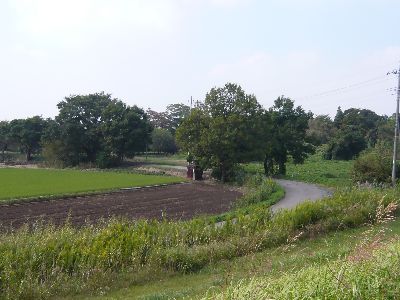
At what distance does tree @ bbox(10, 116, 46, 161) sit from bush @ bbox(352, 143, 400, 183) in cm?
5539

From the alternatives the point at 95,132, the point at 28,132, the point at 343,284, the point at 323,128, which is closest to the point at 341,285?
the point at 343,284

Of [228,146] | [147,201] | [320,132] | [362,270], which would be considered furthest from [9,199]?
[320,132]

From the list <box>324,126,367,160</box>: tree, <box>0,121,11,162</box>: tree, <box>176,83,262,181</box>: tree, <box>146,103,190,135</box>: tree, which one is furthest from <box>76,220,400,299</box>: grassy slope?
<box>146,103,190,135</box>: tree

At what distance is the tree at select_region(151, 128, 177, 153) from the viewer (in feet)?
276

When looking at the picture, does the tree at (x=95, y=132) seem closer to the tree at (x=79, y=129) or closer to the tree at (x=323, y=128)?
the tree at (x=79, y=129)

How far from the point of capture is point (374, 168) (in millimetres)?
33375

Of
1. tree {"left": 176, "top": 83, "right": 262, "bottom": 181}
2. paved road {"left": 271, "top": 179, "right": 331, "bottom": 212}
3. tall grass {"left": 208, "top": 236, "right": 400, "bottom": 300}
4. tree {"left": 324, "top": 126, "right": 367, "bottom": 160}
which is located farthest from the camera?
tree {"left": 324, "top": 126, "right": 367, "bottom": 160}

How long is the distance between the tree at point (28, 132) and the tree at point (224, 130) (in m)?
39.6

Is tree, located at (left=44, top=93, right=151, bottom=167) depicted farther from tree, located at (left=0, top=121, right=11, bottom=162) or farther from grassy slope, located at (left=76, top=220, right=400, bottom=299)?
grassy slope, located at (left=76, top=220, right=400, bottom=299)

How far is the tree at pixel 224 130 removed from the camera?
40.1 metres

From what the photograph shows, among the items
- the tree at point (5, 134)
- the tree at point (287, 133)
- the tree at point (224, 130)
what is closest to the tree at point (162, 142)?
the tree at point (5, 134)

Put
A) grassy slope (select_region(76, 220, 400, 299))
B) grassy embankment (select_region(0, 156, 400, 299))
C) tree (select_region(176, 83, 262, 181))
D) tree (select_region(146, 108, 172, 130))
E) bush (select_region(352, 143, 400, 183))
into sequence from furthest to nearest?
1. tree (select_region(146, 108, 172, 130))
2. tree (select_region(176, 83, 262, 181))
3. bush (select_region(352, 143, 400, 183))
4. grassy embankment (select_region(0, 156, 400, 299))
5. grassy slope (select_region(76, 220, 400, 299))

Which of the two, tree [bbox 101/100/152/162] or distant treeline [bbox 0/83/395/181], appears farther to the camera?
tree [bbox 101/100/152/162]

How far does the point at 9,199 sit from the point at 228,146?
63.4ft
